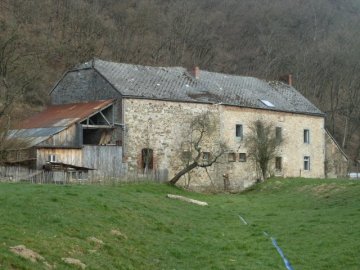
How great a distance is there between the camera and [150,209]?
19656 millimetres

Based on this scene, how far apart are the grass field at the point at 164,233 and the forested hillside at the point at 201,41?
24.8 meters

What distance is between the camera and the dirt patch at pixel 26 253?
9.80 meters

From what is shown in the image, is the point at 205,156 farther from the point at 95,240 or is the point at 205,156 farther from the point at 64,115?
the point at 95,240

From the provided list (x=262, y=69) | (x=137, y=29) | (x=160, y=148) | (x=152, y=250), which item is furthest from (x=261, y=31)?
(x=152, y=250)

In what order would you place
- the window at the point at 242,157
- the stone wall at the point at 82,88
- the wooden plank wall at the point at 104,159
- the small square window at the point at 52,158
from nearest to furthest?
the small square window at the point at 52,158
the wooden plank wall at the point at 104,159
the stone wall at the point at 82,88
the window at the point at 242,157

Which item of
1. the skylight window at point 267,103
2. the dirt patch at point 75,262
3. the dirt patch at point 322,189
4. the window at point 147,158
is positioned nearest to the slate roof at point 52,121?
the window at point 147,158

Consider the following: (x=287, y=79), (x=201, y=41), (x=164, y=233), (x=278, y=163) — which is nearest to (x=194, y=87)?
(x=278, y=163)

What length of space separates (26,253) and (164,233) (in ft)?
21.8

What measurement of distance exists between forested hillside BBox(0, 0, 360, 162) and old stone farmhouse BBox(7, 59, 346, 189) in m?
8.02

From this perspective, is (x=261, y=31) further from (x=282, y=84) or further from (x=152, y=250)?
(x=152, y=250)

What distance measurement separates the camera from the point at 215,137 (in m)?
38.3

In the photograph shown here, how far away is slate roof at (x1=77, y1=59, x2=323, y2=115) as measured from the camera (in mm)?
35875

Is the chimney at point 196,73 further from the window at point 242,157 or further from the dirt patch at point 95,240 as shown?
the dirt patch at point 95,240

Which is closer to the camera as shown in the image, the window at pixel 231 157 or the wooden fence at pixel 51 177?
the wooden fence at pixel 51 177
